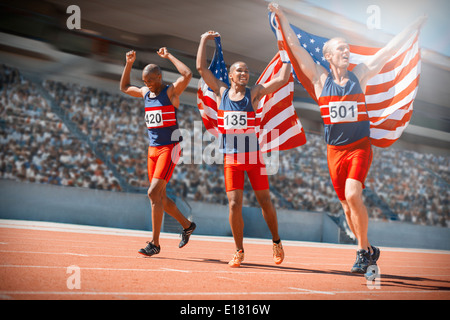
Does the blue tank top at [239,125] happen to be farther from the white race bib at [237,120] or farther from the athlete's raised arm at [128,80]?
the athlete's raised arm at [128,80]

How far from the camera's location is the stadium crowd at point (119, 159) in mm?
15422

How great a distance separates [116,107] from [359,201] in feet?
51.1

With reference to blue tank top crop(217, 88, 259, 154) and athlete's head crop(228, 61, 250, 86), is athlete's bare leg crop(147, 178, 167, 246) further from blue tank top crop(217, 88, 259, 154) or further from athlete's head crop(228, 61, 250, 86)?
athlete's head crop(228, 61, 250, 86)

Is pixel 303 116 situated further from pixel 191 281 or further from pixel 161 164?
pixel 191 281

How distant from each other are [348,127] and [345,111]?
0.16 meters

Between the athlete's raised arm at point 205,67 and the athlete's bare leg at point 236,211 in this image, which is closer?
the athlete's bare leg at point 236,211

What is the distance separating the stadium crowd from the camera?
15.4 meters

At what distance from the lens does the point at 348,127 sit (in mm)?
4621

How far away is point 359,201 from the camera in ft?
14.5

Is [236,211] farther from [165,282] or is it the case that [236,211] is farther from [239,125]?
[165,282]

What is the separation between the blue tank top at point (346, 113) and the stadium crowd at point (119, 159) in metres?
12.1

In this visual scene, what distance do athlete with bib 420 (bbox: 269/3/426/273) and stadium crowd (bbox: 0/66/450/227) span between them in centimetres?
1201

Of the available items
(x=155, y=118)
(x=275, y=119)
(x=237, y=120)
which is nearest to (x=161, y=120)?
(x=155, y=118)

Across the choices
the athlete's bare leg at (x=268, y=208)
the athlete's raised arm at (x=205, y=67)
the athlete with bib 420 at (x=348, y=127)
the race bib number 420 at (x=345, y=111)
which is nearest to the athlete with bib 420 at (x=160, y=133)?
the athlete's raised arm at (x=205, y=67)
